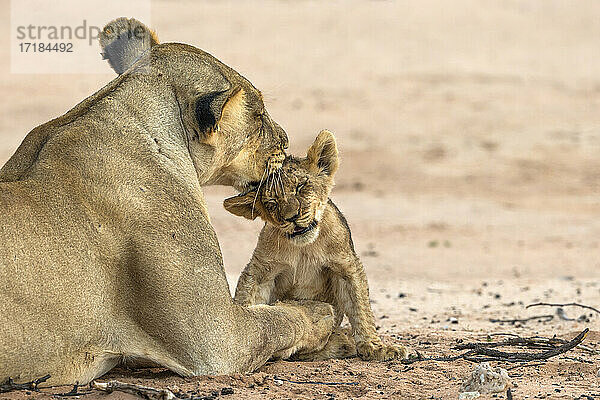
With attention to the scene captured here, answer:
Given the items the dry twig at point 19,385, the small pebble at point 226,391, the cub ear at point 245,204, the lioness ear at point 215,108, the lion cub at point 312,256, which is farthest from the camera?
the lion cub at point 312,256

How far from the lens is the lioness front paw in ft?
21.9

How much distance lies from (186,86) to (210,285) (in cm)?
121

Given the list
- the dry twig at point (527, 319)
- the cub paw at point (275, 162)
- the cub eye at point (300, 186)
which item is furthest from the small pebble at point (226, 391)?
the dry twig at point (527, 319)

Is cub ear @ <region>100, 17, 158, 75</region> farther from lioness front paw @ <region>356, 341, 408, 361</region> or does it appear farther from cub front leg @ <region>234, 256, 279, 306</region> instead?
lioness front paw @ <region>356, 341, 408, 361</region>

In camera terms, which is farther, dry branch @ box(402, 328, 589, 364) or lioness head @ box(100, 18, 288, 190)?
dry branch @ box(402, 328, 589, 364)

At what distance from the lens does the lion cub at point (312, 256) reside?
6.61 metres

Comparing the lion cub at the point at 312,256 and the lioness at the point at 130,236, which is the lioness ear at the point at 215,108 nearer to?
the lioness at the point at 130,236

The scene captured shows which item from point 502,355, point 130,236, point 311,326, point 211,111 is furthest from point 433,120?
point 130,236

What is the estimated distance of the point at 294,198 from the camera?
260 inches

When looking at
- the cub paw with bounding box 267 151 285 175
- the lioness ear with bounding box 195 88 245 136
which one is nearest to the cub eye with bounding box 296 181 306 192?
the cub paw with bounding box 267 151 285 175

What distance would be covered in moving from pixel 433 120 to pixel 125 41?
17749 millimetres

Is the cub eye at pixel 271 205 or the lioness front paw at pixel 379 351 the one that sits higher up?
the cub eye at pixel 271 205

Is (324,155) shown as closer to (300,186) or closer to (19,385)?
(300,186)

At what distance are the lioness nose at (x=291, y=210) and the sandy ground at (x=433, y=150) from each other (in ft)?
2.47
